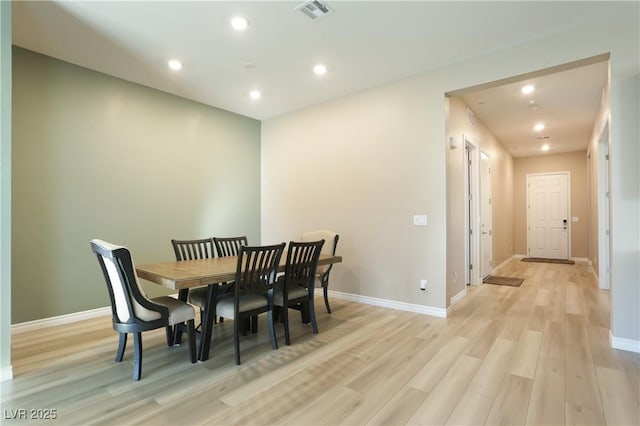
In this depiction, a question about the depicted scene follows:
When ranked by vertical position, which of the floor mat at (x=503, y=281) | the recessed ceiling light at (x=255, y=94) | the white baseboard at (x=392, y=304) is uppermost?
the recessed ceiling light at (x=255, y=94)

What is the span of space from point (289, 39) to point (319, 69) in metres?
0.71

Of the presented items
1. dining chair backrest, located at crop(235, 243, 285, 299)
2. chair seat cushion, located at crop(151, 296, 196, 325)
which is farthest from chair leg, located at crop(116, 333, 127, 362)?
dining chair backrest, located at crop(235, 243, 285, 299)

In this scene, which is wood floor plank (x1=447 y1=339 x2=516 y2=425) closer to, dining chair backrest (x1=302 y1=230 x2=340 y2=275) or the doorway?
dining chair backrest (x1=302 y1=230 x2=340 y2=275)

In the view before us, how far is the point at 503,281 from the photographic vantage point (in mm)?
5758

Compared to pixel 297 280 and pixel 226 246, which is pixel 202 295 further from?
pixel 226 246

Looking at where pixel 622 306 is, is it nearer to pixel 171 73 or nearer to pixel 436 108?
pixel 436 108

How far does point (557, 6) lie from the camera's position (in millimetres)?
2664

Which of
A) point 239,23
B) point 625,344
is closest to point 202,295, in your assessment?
point 239,23

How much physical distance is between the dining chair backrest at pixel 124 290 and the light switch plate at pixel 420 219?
2.86 metres

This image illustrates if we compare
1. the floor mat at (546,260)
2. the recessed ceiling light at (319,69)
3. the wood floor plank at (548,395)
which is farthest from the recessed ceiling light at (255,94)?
the floor mat at (546,260)

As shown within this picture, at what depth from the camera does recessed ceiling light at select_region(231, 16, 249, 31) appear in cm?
283

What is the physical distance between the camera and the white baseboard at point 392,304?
379 centimetres

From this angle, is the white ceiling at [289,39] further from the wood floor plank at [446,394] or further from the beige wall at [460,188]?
the wood floor plank at [446,394]

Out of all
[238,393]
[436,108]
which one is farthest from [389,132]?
[238,393]
